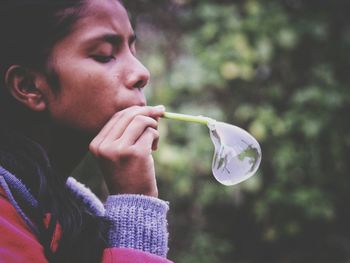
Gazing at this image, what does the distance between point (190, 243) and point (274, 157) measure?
3.17ft

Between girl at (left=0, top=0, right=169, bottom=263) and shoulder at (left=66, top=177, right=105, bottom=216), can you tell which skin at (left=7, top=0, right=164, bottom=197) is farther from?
shoulder at (left=66, top=177, right=105, bottom=216)

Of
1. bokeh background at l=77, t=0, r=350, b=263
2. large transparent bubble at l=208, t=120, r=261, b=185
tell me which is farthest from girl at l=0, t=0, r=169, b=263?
bokeh background at l=77, t=0, r=350, b=263

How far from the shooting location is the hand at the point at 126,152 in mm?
1077

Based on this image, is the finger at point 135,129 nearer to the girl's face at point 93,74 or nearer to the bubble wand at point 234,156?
the girl's face at point 93,74

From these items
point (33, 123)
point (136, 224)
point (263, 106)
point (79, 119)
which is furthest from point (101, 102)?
point (263, 106)

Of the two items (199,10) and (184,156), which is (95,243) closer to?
(184,156)

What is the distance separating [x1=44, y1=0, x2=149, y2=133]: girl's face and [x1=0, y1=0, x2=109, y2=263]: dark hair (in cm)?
3

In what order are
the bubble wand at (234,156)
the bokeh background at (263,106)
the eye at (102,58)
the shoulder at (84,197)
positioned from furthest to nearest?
the bokeh background at (263,106) < the shoulder at (84,197) < the bubble wand at (234,156) < the eye at (102,58)

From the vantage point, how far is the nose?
1146 millimetres

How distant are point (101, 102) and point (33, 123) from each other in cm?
18

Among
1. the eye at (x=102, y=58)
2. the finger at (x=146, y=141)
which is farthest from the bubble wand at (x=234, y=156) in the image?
the eye at (x=102, y=58)

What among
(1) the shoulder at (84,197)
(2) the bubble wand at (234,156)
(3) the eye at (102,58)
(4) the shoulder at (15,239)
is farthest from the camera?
(1) the shoulder at (84,197)

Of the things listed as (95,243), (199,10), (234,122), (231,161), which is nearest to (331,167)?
(234,122)

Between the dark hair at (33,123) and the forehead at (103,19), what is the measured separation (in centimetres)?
2
